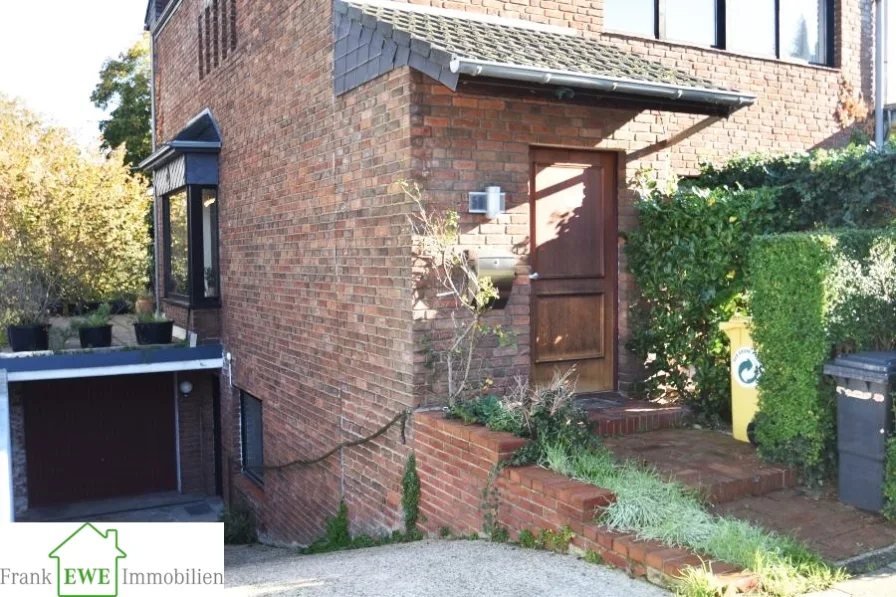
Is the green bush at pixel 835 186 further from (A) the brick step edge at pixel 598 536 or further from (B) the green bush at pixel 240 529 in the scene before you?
(B) the green bush at pixel 240 529

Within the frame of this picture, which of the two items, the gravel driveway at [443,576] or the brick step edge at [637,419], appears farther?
the brick step edge at [637,419]

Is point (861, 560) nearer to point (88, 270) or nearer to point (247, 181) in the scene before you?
point (247, 181)

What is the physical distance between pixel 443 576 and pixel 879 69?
9.41 metres

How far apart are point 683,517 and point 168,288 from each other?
11.3 metres

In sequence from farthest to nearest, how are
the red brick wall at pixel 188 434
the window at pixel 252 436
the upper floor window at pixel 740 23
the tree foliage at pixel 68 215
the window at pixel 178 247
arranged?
the red brick wall at pixel 188 434
the tree foliage at pixel 68 215
the window at pixel 178 247
the window at pixel 252 436
the upper floor window at pixel 740 23

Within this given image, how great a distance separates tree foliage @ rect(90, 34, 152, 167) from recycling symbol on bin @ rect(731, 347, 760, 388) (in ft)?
78.7

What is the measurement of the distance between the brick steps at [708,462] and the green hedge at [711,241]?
617mm

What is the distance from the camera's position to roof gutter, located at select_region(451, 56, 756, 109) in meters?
5.87

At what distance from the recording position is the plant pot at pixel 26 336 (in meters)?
11.5

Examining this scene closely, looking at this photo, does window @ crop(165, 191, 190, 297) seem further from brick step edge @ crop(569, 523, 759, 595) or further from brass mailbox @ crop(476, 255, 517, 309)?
brick step edge @ crop(569, 523, 759, 595)

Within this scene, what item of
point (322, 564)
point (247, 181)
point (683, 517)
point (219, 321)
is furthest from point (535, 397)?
point (219, 321)

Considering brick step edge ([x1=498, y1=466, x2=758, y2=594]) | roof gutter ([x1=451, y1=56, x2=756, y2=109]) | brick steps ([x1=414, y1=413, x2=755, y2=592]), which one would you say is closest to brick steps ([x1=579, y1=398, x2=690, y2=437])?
brick steps ([x1=414, y1=413, x2=755, y2=592])

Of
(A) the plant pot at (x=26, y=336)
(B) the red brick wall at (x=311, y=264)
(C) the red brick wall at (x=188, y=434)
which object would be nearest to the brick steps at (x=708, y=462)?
(B) the red brick wall at (x=311, y=264)

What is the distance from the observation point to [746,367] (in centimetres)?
655
